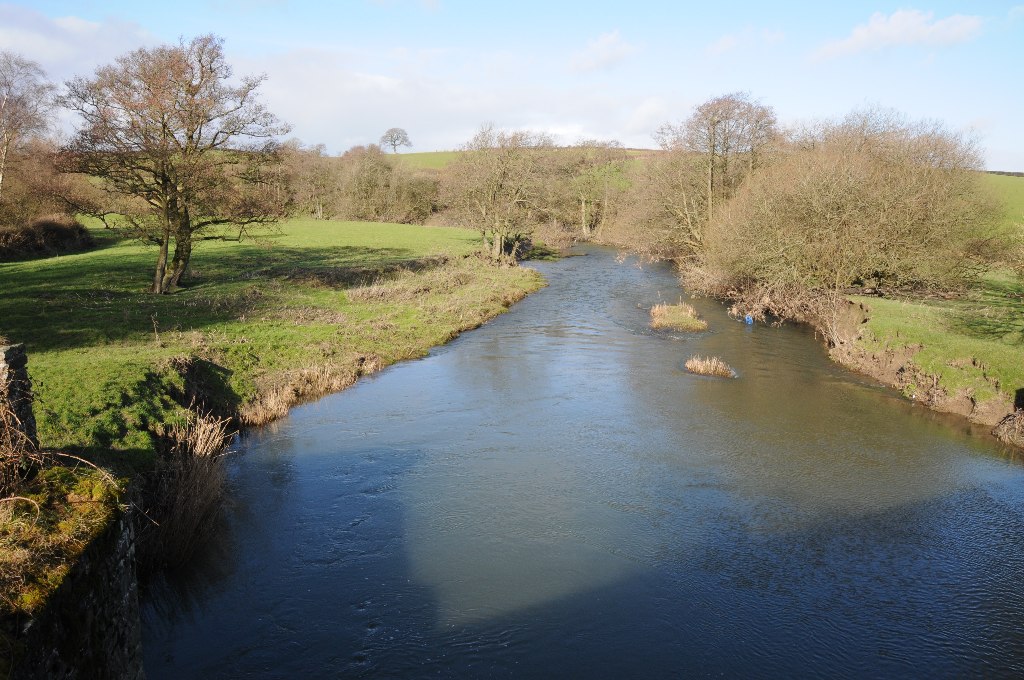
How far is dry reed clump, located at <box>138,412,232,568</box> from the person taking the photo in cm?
1002

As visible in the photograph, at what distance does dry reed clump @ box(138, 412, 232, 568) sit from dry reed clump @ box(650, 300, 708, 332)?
19.9 metres

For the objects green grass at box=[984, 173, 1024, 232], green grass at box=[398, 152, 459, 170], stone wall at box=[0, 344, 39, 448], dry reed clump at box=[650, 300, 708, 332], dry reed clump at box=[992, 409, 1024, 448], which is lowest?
dry reed clump at box=[992, 409, 1024, 448]

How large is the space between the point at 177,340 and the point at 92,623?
1453 centimetres

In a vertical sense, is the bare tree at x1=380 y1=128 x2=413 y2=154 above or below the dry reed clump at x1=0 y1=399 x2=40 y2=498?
above

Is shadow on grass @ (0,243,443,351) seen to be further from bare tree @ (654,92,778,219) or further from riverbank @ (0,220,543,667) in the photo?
bare tree @ (654,92,778,219)

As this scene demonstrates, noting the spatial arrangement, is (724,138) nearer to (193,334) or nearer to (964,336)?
(964,336)

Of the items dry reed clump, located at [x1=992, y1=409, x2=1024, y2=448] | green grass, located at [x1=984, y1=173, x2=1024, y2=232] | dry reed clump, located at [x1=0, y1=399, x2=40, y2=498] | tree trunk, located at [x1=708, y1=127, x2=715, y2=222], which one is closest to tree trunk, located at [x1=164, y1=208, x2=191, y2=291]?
dry reed clump, located at [x1=0, y1=399, x2=40, y2=498]

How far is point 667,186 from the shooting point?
1690 inches

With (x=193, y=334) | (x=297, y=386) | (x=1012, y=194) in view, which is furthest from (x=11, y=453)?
(x=1012, y=194)

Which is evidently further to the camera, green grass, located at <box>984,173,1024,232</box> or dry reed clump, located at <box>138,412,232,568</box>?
green grass, located at <box>984,173,1024,232</box>

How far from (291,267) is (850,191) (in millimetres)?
27395

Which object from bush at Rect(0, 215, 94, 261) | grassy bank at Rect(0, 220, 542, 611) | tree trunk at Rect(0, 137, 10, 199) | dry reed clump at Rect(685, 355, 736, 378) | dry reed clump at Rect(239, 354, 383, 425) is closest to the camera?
grassy bank at Rect(0, 220, 542, 611)

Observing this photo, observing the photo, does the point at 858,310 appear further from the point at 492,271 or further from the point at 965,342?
the point at 492,271

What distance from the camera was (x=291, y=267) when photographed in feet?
118
